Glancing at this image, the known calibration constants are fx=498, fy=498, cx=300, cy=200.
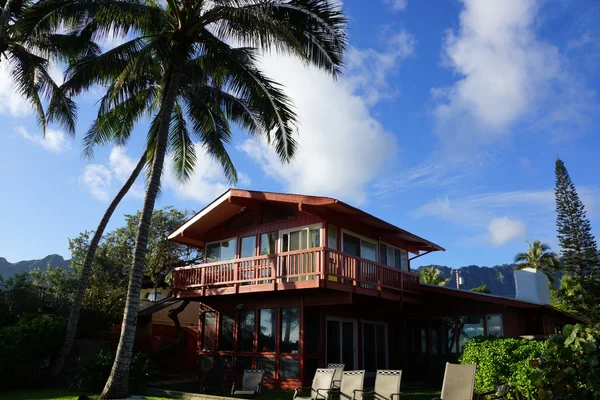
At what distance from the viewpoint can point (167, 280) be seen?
2664 cm

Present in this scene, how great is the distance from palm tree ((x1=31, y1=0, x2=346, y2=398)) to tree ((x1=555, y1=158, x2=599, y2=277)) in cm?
2856

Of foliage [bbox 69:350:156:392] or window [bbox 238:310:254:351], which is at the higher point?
window [bbox 238:310:254:351]

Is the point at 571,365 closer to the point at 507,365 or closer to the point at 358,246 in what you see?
the point at 507,365

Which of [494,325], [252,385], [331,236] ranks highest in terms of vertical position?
[331,236]

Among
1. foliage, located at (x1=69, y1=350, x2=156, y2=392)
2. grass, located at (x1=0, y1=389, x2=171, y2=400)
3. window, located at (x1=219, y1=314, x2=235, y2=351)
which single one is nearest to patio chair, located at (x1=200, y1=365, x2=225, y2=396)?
grass, located at (x1=0, y1=389, x2=171, y2=400)

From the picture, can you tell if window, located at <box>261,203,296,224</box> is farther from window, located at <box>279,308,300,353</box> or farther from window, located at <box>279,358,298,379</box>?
window, located at <box>279,358,298,379</box>

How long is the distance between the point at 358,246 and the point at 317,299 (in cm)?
303

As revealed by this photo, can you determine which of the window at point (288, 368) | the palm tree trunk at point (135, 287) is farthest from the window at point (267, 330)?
the palm tree trunk at point (135, 287)

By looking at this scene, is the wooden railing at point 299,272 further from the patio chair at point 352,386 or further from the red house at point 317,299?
the patio chair at point 352,386

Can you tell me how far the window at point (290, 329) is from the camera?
15406 mm

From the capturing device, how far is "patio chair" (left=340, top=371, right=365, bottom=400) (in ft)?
32.0

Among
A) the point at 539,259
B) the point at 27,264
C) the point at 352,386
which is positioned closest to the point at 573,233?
the point at 539,259

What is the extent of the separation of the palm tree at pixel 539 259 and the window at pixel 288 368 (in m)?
37.4

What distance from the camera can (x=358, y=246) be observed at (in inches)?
675
